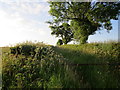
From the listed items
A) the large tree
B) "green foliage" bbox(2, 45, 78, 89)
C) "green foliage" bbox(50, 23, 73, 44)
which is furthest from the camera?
"green foliage" bbox(50, 23, 73, 44)

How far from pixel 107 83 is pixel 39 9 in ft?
11.8

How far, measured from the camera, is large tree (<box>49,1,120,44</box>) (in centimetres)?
1202

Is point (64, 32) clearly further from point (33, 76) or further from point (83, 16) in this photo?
point (33, 76)

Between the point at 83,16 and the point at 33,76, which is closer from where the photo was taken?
the point at 33,76

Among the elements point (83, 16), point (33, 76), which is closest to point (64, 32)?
point (83, 16)

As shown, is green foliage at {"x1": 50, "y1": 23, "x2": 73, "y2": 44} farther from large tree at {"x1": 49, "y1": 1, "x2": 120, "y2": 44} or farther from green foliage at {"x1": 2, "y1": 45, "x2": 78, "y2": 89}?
green foliage at {"x1": 2, "y1": 45, "x2": 78, "y2": 89}

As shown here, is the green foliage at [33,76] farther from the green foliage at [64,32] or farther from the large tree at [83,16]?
the green foliage at [64,32]

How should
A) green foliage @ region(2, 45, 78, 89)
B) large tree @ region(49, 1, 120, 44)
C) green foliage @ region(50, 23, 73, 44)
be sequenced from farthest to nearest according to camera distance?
green foliage @ region(50, 23, 73, 44)
large tree @ region(49, 1, 120, 44)
green foliage @ region(2, 45, 78, 89)

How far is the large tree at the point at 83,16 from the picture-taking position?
12016mm

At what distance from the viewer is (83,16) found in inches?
534

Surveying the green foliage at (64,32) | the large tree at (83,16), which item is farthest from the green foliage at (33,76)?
the green foliage at (64,32)

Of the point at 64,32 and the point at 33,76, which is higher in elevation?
the point at 64,32

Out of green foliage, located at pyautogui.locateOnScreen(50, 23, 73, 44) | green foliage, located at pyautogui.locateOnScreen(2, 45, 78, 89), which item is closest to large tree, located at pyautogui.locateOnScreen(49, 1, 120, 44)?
green foliage, located at pyautogui.locateOnScreen(50, 23, 73, 44)

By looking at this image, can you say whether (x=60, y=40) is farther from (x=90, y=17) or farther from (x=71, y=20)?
(x=90, y=17)
